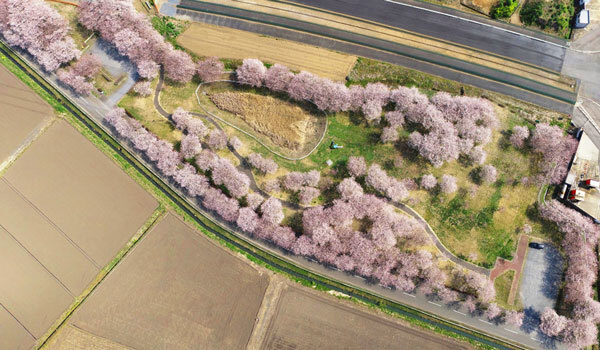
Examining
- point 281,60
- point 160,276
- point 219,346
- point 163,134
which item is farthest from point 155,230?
point 281,60

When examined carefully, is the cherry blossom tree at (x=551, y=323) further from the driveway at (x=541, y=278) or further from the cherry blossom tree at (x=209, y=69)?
the cherry blossom tree at (x=209, y=69)

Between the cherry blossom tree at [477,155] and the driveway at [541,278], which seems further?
the cherry blossom tree at [477,155]

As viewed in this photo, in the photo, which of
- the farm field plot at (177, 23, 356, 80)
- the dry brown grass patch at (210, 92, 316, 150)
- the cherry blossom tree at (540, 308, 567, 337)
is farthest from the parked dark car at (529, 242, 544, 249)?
the farm field plot at (177, 23, 356, 80)

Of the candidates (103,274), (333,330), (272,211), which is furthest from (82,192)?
(333,330)

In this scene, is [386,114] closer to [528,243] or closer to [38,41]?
[528,243]

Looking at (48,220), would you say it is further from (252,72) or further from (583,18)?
(583,18)

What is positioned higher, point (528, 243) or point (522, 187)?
point (522, 187)

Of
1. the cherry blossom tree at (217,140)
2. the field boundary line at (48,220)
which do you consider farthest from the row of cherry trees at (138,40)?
the field boundary line at (48,220)
